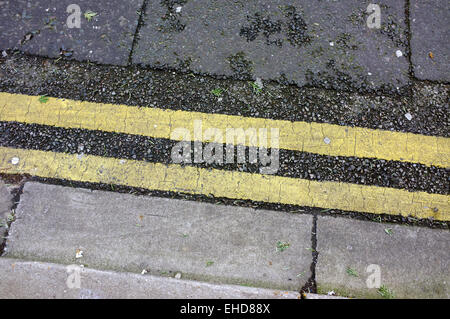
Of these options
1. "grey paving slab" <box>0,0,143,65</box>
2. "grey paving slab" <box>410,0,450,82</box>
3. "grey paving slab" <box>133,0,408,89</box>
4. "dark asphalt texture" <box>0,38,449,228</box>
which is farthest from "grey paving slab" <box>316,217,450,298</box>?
"grey paving slab" <box>0,0,143,65</box>

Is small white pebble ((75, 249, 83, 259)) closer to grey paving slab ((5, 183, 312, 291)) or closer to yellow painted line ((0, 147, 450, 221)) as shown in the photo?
grey paving slab ((5, 183, 312, 291))

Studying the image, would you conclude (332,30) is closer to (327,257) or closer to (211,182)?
(211,182)

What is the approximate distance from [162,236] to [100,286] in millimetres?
454

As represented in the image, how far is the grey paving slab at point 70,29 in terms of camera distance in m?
2.32

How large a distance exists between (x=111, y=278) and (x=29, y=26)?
2.06 metres

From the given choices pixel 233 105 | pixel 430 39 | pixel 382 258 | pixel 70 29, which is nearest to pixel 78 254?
pixel 233 105

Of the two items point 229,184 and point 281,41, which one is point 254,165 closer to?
point 229,184

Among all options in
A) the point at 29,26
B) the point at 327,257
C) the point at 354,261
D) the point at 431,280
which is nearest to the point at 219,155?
the point at 327,257

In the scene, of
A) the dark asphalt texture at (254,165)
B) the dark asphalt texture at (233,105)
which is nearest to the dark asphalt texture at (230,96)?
the dark asphalt texture at (233,105)

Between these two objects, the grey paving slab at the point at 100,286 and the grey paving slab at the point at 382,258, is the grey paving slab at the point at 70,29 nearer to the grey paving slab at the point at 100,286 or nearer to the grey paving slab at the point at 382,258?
the grey paving slab at the point at 100,286

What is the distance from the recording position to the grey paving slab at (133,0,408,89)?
7.39 ft

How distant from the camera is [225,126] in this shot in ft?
7.00
